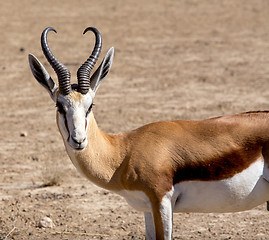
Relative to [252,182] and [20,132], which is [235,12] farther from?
[252,182]

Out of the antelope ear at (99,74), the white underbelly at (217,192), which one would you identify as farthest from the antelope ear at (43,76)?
the white underbelly at (217,192)

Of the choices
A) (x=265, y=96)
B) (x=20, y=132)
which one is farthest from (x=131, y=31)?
(x=20, y=132)

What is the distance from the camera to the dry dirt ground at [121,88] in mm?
8438

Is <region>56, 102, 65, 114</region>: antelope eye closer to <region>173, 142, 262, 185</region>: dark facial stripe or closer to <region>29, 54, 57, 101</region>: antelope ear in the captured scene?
<region>29, 54, 57, 101</region>: antelope ear

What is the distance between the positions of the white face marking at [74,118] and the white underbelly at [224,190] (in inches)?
40.8

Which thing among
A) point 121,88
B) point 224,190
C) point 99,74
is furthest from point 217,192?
point 121,88

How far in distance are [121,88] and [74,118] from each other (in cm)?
889

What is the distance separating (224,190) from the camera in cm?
632

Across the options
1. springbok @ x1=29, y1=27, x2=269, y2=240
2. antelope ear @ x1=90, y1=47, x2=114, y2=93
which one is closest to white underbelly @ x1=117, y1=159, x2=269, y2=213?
springbok @ x1=29, y1=27, x2=269, y2=240

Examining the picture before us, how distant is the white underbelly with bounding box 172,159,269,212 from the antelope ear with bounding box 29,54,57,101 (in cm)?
156

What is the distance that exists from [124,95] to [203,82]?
1.99m

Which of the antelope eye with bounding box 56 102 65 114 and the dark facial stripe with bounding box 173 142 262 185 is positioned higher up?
the antelope eye with bounding box 56 102 65 114

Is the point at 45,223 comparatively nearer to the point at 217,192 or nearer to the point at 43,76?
the point at 43,76

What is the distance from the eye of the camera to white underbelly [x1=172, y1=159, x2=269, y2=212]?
6301 mm
